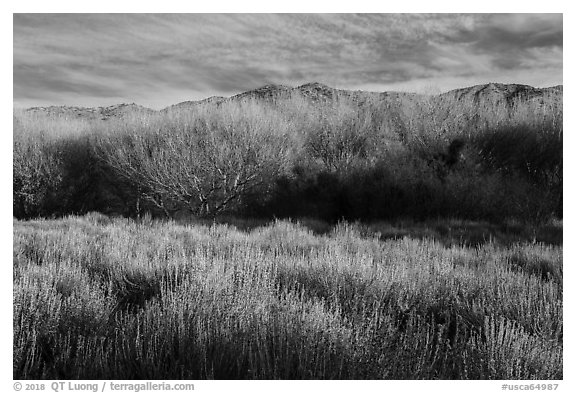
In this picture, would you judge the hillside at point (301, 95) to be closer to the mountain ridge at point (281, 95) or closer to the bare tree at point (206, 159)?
the mountain ridge at point (281, 95)

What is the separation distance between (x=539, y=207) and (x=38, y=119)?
1659cm

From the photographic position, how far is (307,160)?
14.4 m

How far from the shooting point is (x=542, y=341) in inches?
110

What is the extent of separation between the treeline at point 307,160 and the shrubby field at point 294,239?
0.07m

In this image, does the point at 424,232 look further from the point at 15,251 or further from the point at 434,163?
the point at 15,251

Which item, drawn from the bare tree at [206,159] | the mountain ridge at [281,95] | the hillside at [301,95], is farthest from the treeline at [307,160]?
the mountain ridge at [281,95]

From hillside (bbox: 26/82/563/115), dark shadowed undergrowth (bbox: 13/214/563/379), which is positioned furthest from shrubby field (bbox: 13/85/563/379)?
hillside (bbox: 26/82/563/115)

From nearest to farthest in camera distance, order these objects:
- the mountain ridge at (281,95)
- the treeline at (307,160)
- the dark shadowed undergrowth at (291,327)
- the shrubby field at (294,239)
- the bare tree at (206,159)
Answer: the dark shadowed undergrowth at (291,327) < the shrubby field at (294,239) < the mountain ridge at (281,95) < the treeline at (307,160) < the bare tree at (206,159)

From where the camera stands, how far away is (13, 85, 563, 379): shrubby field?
2518mm

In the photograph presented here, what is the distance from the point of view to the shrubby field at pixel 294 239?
2.52 metres

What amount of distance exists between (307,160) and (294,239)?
23.7 ft

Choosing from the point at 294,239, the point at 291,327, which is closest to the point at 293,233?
the point at 294,239

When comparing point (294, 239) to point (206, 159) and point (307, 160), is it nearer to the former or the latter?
point (206, 159)
